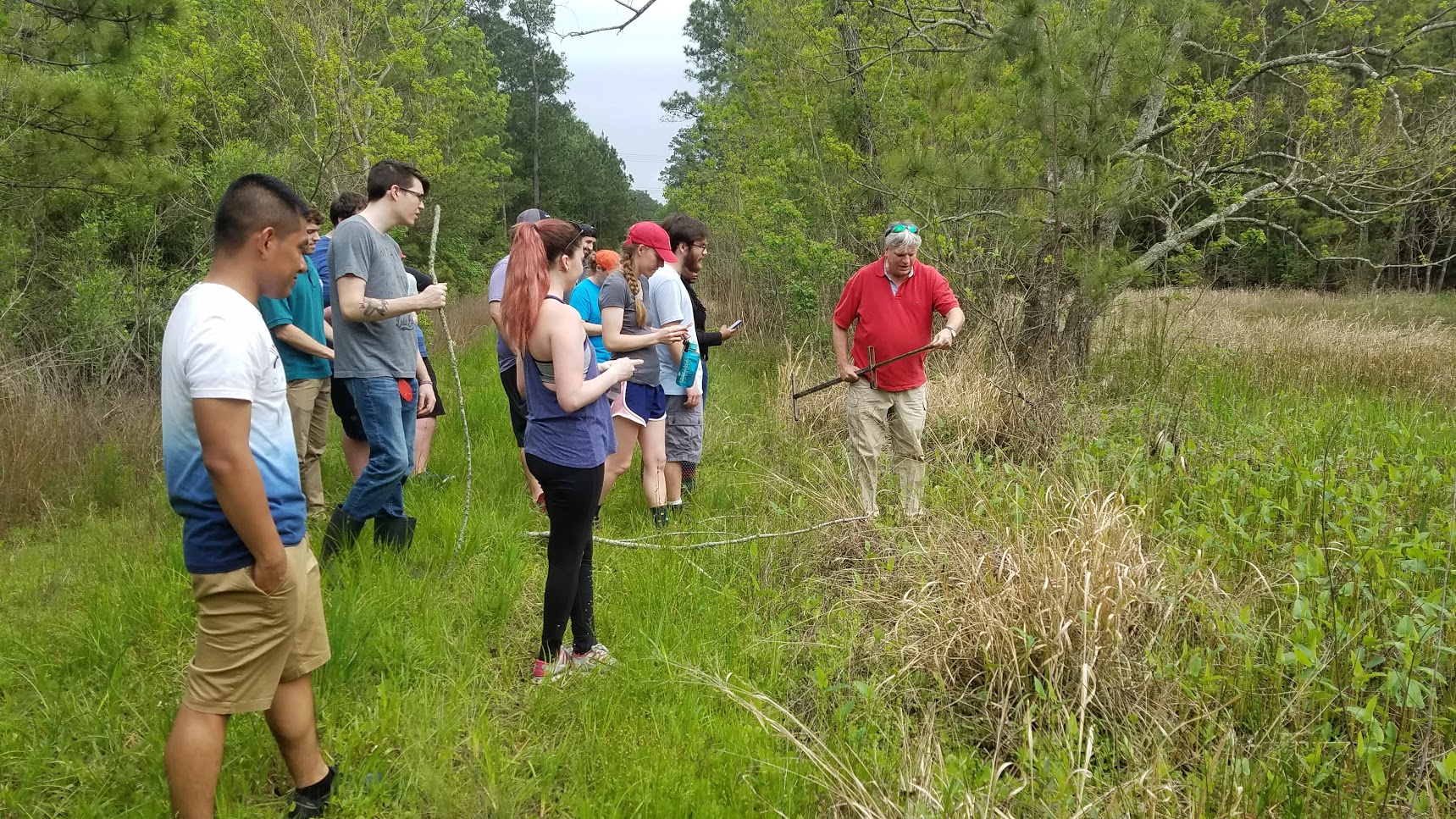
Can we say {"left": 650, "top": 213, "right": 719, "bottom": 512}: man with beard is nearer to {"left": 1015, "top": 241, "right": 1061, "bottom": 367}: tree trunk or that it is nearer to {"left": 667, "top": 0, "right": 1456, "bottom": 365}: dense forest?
{"left": 667, "top": 0, "right": 1456, "bottom": 365}: dense forest

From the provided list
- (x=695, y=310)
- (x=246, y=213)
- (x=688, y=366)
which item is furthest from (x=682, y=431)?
(x=246, y=213)

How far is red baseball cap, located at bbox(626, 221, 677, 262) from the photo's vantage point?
453cm

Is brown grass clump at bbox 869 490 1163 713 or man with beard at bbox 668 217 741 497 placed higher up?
man with beard at bbox 668 217 741 497

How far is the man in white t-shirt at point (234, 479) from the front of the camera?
1.80 metres

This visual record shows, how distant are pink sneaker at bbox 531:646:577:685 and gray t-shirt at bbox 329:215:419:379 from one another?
1.53m

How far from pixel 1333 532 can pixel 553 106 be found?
48.3m

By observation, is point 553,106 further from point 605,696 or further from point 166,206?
point 605,696

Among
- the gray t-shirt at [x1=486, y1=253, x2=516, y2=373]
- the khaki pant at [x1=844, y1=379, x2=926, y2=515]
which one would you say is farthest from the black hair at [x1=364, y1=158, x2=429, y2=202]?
the khaki pant at [x1=844, y1=379, x2=926, y2=515]

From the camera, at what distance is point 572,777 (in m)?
2.48

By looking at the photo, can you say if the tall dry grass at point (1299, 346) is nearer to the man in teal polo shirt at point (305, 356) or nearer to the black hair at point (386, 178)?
the black hair at point (386, 178)

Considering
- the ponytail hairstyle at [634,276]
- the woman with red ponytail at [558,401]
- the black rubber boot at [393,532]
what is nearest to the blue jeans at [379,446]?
the black rubber boot at [393,532]

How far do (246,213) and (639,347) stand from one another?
2.52 meters

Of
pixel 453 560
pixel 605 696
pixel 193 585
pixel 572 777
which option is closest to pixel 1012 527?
pixel 605 696

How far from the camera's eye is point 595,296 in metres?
4.45
